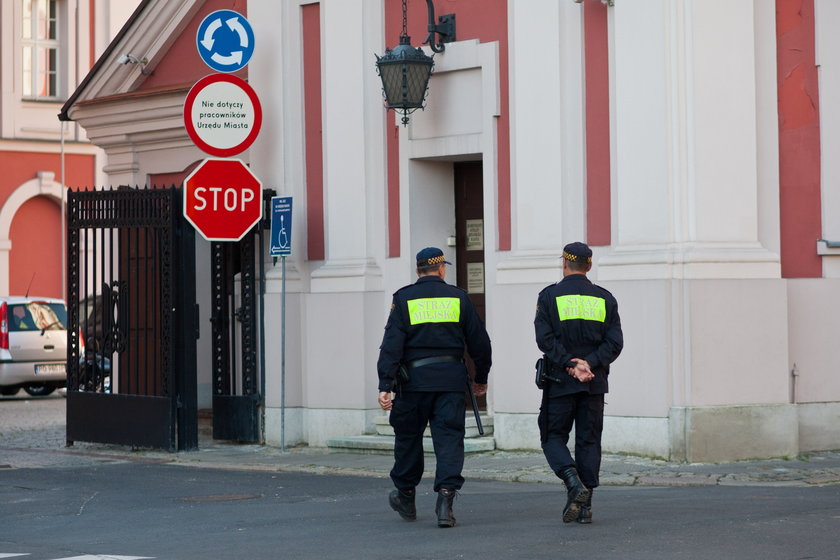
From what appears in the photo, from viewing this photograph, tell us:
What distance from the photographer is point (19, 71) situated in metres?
35.6

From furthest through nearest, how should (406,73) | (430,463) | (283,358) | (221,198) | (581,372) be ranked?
(283,358), (221,198), (406,73), (430,463), (581,372)

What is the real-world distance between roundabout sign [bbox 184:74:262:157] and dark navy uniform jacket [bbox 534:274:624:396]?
20.7 feet

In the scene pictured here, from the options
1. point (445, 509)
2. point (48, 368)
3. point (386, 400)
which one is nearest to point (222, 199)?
point (386, 400)

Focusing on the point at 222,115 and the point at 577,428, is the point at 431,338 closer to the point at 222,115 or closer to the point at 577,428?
the point at 577,428

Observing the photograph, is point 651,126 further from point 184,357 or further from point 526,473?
point 184,357

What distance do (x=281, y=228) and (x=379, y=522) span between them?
5.89m

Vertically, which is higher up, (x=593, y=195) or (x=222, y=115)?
(x=222, y=115)

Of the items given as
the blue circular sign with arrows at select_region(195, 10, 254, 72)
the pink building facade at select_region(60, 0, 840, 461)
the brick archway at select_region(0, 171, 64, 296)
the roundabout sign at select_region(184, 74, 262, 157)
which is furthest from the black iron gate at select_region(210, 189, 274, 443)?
the brick archway at select_region(0, 171, 64, 296)

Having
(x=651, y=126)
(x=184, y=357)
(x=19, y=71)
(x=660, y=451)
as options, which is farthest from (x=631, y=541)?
(x=19, y=71)

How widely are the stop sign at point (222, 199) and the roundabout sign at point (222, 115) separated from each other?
24 centimetres

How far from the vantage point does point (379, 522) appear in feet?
32.2

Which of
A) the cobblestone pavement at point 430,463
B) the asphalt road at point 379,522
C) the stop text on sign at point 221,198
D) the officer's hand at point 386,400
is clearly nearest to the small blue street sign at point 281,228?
the stop text on sign at point 221,198

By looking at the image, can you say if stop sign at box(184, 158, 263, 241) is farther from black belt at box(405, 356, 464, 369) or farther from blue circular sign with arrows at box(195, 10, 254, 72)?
black belt at box(405, 356, 464, 369)

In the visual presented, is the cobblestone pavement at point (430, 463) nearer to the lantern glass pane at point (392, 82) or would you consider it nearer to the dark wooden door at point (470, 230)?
the dark wooden door at point (470, 230)
